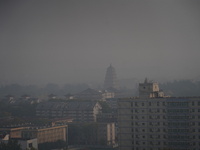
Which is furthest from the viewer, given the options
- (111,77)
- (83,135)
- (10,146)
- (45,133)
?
(111,77)

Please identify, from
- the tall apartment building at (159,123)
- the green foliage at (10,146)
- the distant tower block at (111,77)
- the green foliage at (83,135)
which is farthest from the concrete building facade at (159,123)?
the distant tower block at (111,77)

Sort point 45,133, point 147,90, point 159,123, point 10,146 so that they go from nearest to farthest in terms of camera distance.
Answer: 1. point 159,123
2. point 10,146
3. point 147,90
4. point 45,133

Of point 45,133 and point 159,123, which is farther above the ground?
point 159,123

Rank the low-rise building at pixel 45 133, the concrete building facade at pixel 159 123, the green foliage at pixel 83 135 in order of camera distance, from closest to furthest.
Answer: the concrete building facade at pixel 159 123 < the low-rise building at pixel 45 133 < the green foliage at pixel 83 135

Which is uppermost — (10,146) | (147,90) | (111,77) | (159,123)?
(111,77)

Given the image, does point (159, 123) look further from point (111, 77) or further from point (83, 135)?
point (111, 77)

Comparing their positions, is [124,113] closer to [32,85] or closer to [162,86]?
[162,86]

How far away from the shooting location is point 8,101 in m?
119

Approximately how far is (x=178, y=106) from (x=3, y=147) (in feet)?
58.1

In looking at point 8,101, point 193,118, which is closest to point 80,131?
point 193,118

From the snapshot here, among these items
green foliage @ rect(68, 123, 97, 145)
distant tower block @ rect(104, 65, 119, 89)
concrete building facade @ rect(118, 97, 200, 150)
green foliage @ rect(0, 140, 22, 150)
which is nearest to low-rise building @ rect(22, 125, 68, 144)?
green foliage @ rect(68, 123, 97, 145)

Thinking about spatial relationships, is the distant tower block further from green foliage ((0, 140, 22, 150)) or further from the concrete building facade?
the concrete building facade

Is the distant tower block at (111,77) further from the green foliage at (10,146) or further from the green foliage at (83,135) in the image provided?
the green foliage at (10,146)

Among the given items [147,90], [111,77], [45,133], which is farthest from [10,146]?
[111,77]
